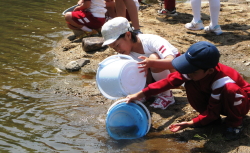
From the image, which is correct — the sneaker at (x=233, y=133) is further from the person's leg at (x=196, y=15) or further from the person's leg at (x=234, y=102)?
the person's leg at (x=196, y=15)

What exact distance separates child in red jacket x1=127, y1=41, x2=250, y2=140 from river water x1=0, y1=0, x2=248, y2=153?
1.02ft

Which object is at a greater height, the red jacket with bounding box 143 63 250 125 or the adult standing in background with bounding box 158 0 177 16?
the red jacket with bounding box 143 63 250 125

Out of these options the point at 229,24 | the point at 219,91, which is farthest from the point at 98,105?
the point at 229,24

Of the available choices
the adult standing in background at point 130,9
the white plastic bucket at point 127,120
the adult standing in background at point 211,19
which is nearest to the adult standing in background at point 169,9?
the adult standing in background at point 211,19

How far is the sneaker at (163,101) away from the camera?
3.46 meters

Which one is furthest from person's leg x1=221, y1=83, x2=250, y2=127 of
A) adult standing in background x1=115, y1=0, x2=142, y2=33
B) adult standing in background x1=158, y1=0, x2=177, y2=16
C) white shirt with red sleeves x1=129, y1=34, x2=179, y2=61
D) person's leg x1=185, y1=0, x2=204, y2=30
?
adult standing in background x1=158, y1=0, x2=177, y2=16

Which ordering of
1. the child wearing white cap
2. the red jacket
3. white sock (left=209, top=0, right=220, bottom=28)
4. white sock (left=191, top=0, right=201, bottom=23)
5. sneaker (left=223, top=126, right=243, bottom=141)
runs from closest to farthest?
the red jacket → sneaker (left=223, top=126, right=243, bottom=141) → the child wearing white cap → white sock (left=209, top=0, right=220, bottom=28) → white sock (left=191, top=0, right=201, bottom=23)

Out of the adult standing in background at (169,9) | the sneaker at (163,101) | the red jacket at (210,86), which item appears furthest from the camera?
the adult standing in background at (169,9)

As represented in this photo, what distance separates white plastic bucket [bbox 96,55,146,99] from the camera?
3021mm

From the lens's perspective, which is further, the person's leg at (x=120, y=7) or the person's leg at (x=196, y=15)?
the person's leg at (x=196, y=15)

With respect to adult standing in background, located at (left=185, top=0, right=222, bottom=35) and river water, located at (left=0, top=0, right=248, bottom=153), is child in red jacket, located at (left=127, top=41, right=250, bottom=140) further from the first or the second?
adult standing in background, located at (left=185, top=0, right=222, bottom=35)

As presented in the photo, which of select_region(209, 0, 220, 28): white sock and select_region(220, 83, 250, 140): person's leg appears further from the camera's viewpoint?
select_region(209, 0, 220, 28): white sock

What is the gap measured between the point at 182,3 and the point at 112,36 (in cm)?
535

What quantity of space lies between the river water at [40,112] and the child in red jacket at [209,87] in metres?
0.31
